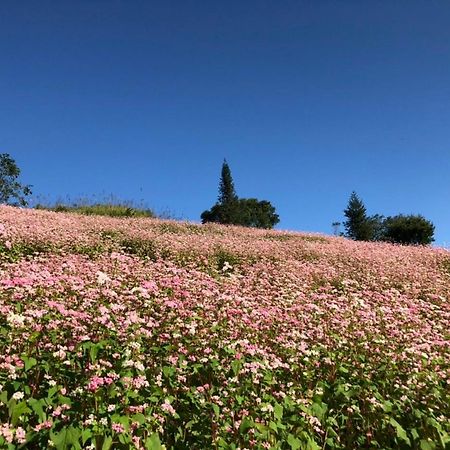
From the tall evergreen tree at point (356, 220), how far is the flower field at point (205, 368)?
50.2 m

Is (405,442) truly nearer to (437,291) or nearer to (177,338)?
(177,338)

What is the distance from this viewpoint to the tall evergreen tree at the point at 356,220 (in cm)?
5638

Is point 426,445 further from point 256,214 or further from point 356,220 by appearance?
point 256,214

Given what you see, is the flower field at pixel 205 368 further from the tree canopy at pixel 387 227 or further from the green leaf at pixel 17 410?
the tree canopy at pixel 387 227

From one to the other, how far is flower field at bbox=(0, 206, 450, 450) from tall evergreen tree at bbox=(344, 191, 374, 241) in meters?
50.2

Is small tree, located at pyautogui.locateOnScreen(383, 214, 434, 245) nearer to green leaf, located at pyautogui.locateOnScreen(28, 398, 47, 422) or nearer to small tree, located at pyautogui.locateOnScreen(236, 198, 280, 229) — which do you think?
small tree, located at pyautogui.locateOnScreen(236, 198, 280, 229)

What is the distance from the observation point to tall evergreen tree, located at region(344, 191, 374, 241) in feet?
185

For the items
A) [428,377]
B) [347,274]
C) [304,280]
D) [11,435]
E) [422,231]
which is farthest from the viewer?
[422,231]

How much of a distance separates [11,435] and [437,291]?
32.2 ft

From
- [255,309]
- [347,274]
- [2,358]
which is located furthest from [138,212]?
[2,358]

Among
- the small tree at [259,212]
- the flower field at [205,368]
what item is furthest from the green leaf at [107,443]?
the small tree at [259,212]

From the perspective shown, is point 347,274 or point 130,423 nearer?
point 130,423

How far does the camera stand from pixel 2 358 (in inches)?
168

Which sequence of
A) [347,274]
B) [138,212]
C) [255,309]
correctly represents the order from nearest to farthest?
[255,309], [347,274], [138,212]
